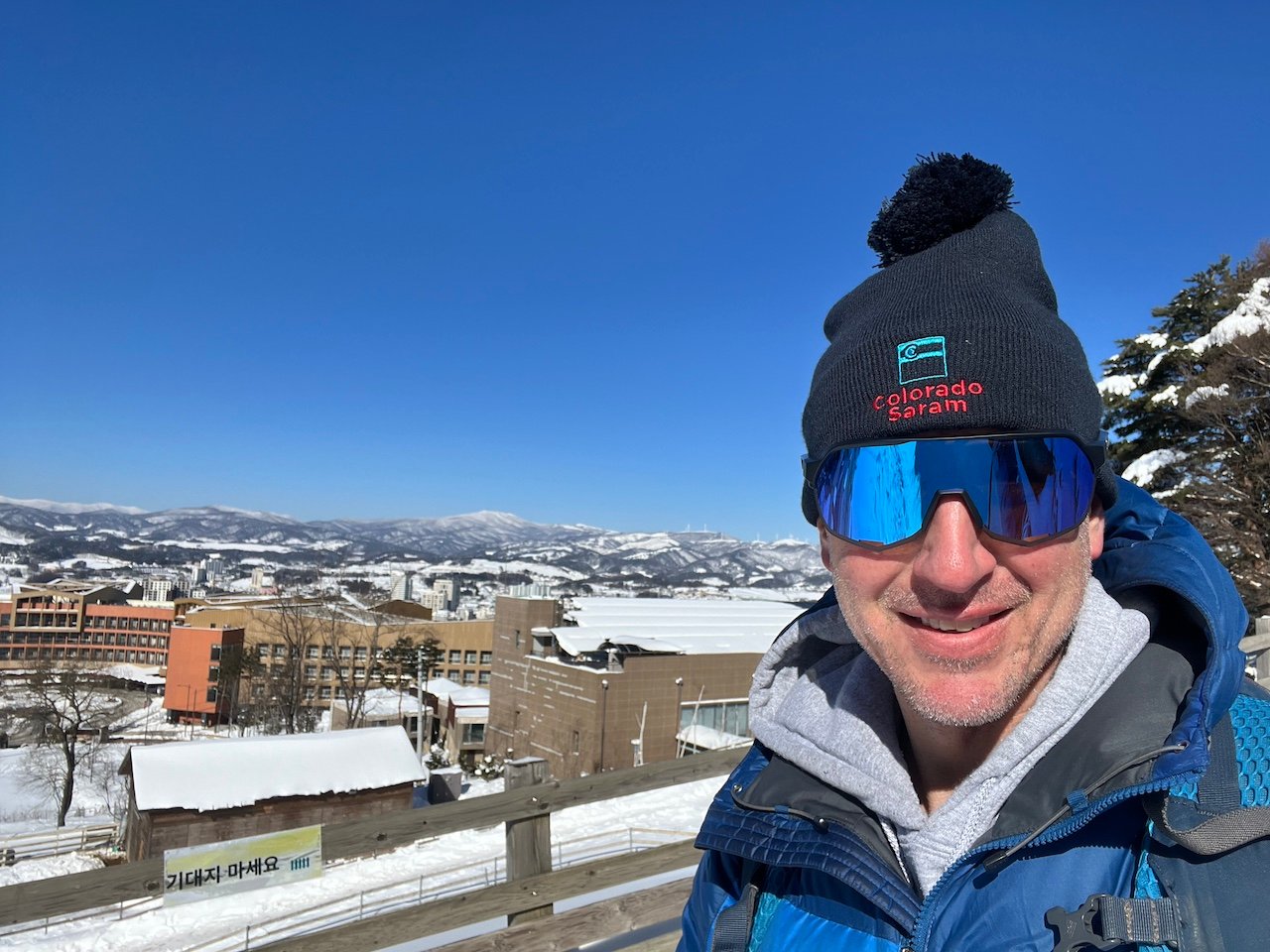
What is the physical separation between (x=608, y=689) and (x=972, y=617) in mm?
26513

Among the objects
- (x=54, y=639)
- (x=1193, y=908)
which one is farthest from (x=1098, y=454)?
(x=54, y=639)

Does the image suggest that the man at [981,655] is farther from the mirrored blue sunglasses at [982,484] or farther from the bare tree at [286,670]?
the bare tree at [286,670]

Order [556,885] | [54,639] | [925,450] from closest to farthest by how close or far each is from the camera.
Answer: [925,450] → [556,885] → [54,639]

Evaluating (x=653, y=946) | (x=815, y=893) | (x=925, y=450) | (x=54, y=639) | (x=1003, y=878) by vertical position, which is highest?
(x=925, y=450)

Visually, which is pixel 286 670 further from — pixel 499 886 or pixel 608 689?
pixel 499 886

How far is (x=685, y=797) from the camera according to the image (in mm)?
8852

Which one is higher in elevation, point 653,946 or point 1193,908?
point 1193,908

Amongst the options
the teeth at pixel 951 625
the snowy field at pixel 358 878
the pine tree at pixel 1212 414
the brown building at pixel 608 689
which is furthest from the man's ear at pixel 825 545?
the brown building at pixel 608 689

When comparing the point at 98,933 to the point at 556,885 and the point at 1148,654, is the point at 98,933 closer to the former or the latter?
the point at 556,885

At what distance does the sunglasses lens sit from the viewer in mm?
1175

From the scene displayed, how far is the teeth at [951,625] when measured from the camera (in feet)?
3.78

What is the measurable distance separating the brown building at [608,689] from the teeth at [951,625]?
79.5 ft

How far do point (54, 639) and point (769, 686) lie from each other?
346ft

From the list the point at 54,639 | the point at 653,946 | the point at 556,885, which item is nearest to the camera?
the point at 556,885
